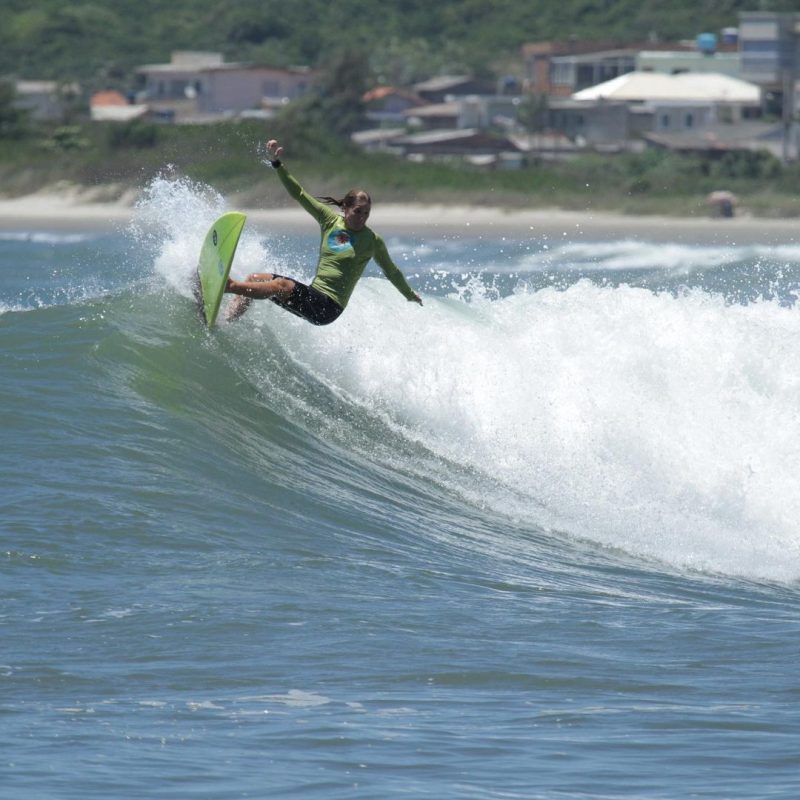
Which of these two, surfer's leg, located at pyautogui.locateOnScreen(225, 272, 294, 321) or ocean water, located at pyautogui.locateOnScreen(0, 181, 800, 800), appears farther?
surfer's leg, located at pyautogui.locateOnScreen(225, 272, 294, 321)

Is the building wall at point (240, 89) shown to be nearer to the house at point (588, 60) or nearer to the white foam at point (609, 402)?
the house at point (588, 60)

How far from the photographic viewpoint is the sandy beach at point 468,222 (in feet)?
152

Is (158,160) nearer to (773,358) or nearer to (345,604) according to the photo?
(773,358)

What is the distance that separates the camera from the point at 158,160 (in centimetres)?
5141

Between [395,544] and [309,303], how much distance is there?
80.8 inches

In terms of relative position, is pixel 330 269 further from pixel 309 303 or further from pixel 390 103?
pixel 390 103

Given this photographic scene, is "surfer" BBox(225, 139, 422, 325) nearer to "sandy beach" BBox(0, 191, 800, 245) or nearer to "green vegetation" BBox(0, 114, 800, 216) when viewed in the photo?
"sandy beach" BBox(0, 191, 800, 245)

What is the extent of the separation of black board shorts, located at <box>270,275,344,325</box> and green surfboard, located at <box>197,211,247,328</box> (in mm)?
414

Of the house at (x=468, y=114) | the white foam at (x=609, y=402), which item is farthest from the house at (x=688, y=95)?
the white foam at (x=609, y=402)

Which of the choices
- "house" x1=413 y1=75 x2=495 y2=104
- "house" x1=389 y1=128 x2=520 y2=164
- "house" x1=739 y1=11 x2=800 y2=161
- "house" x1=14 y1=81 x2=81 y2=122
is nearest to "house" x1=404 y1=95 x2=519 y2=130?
"house" x1=413 y1=75 x2=495 y2=104

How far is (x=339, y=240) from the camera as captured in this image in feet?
32.3

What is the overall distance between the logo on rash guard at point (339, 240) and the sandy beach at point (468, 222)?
3475 centimetres

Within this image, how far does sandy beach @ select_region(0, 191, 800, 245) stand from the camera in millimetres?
46250

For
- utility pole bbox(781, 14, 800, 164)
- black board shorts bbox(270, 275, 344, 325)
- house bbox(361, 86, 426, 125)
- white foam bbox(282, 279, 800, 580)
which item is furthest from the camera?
house bbox(361, 86, 426, 125)
